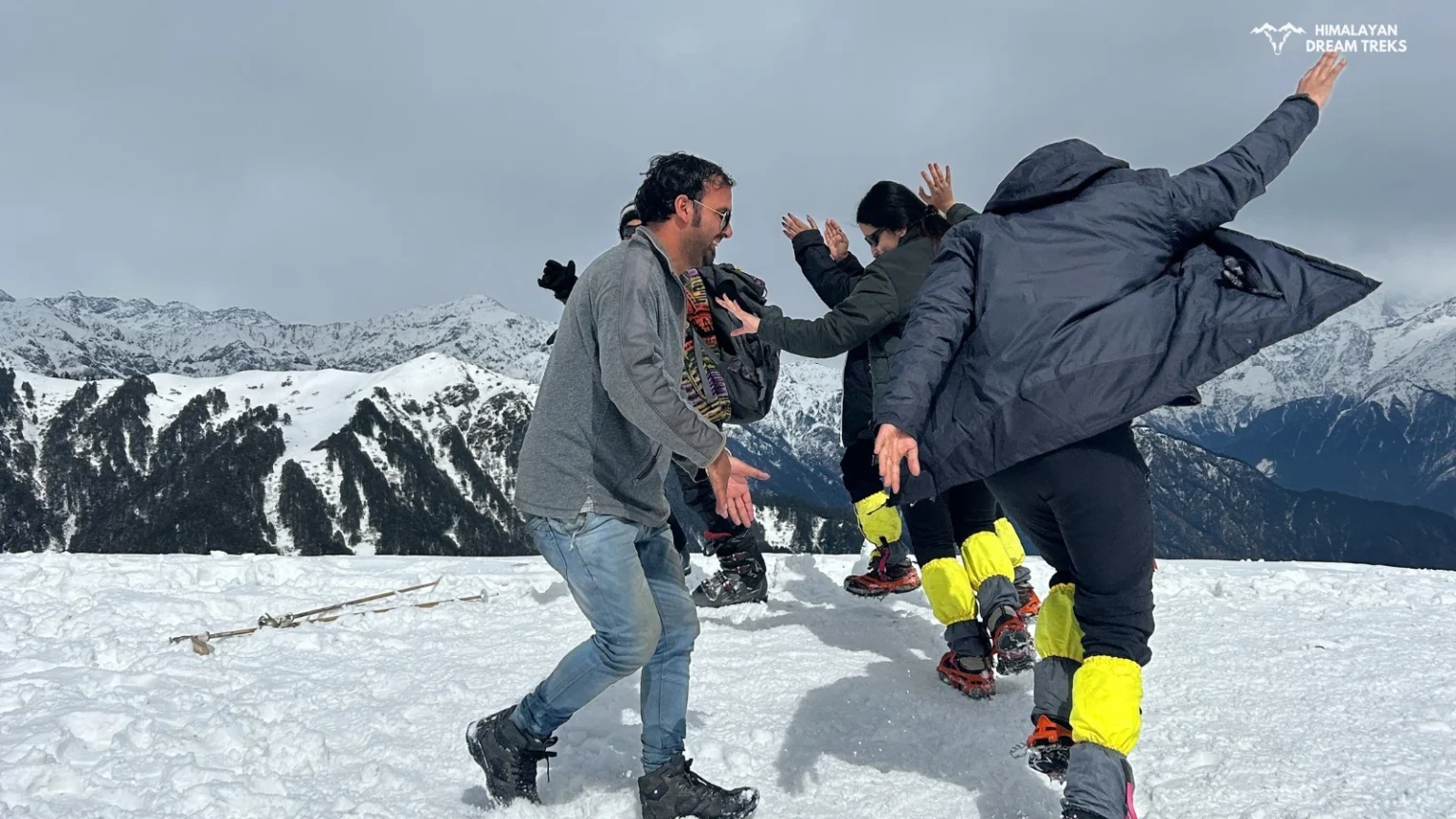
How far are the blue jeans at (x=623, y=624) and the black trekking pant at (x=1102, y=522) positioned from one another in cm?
137

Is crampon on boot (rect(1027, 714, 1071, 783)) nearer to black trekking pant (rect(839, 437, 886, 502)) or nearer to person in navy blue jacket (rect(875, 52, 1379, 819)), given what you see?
person in navy blue jacket (rect(875, 52, 1379, 819))

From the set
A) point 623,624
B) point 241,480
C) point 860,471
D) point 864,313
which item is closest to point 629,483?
point 623,624

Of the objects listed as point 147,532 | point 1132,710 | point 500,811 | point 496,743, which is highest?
point 1132,710

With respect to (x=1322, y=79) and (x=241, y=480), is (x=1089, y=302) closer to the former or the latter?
(x=1322, y=79)

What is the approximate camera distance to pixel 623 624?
131 inches

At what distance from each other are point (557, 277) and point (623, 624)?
3.24 metres

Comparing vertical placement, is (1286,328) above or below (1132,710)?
above

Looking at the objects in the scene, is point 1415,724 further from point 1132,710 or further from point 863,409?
point 863,409

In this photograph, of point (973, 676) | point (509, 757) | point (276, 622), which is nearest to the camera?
point (509, 757)

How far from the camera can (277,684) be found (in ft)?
16.8

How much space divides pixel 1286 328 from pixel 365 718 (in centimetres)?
452

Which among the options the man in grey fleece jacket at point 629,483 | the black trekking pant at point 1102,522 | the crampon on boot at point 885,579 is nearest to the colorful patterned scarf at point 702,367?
the man in grey fleece jacket at point 629,483

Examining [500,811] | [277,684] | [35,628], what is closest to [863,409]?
[500,811]

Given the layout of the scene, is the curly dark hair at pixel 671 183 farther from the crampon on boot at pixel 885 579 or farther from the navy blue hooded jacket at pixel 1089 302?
the crampon on boot at pixel 885 579
